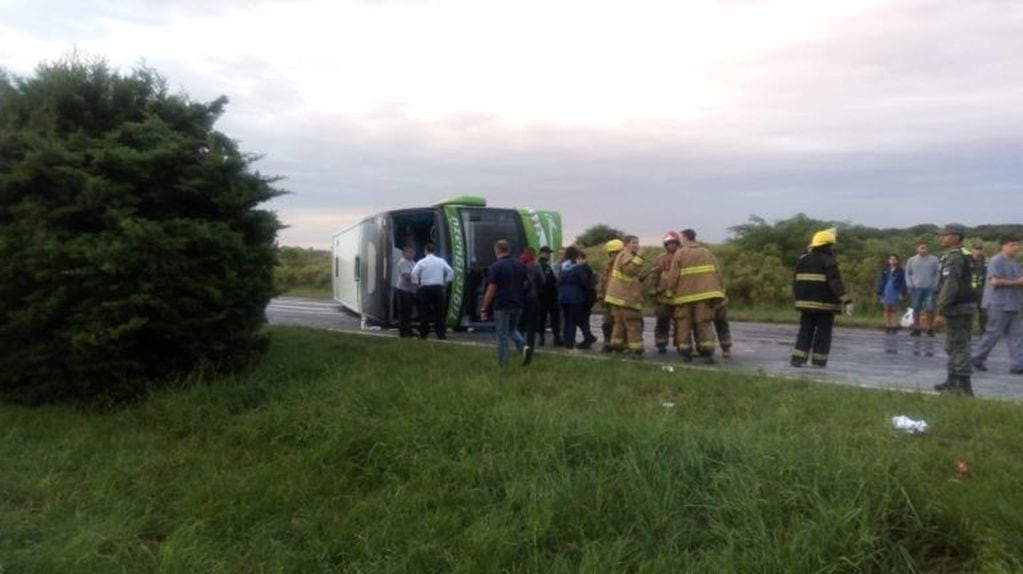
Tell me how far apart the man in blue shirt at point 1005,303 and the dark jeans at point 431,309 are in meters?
7.97

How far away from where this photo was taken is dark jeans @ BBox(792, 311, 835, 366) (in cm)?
1200

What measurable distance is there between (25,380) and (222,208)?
116 inches

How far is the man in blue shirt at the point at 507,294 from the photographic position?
1165cm

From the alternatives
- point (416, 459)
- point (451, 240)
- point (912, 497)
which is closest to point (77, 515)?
point (416, 459)

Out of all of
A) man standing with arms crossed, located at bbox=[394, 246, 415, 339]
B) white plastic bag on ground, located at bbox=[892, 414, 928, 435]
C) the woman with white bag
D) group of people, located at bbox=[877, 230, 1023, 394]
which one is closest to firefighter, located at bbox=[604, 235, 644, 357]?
group of people, located at bbox=[877, 230, 1023, 394]

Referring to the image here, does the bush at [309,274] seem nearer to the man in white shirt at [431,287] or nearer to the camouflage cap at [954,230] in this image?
the man in white shirt at [431,287]

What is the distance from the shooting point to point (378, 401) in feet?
28.7

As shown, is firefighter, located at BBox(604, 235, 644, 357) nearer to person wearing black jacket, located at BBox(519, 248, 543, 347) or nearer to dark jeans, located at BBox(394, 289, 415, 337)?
person wearing black jacket, located at BBox(519, 248, 543, 347)

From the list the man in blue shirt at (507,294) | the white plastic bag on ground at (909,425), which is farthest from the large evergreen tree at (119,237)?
the white plastic bag on ground at (909,425)

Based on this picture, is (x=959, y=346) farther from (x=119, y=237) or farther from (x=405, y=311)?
(x=405, y=311)

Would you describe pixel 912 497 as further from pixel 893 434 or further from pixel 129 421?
pixel 129 421

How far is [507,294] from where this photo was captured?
1180 cm

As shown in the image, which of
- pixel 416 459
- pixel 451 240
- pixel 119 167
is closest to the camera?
pixel 416 459

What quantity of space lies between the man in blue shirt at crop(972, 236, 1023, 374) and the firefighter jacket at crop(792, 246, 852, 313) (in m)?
2.18
